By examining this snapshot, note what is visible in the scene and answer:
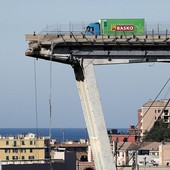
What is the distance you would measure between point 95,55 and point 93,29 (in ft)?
4.29

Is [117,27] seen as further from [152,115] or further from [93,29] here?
[152,115]

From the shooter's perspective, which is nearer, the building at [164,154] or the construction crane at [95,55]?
the construction crane at [95,55]

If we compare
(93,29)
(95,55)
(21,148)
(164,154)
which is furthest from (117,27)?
(21,148)

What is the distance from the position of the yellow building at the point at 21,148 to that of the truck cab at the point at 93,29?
94359 mm

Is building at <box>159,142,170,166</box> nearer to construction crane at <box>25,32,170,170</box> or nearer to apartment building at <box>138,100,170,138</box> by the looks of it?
apartment building at <box>138,100,170,138</box>

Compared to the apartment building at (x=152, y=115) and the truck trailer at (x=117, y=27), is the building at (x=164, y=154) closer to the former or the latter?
the apartment building at (x=152, y=115)

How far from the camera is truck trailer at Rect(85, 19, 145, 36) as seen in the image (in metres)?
54.3

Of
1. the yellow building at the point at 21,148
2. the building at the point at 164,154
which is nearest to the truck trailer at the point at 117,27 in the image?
the building at the point at 164,154

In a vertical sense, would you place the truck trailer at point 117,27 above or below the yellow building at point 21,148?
above

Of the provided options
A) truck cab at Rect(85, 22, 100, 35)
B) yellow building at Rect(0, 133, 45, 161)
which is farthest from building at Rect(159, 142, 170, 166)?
truck cab at Rect(85, 22, 100, 35)

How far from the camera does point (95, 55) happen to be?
55094mm

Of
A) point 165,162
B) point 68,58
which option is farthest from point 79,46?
point 165,162

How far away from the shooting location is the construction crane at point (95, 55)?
54062 millimetres

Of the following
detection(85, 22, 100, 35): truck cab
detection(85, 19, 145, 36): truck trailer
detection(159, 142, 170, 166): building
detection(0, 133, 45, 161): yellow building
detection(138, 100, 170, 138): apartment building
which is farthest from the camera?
detection(138, 100, 170, 138): apartment building
